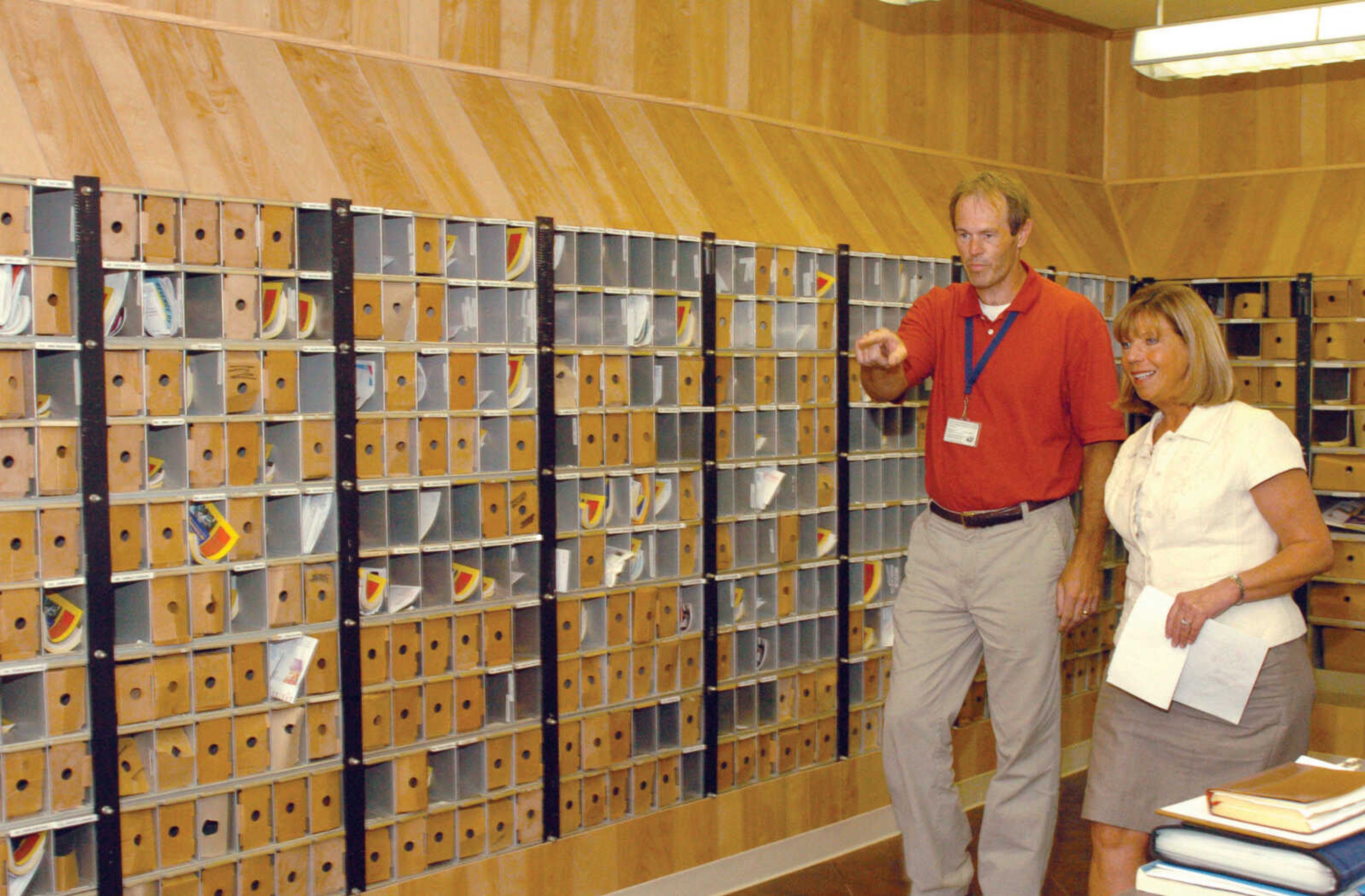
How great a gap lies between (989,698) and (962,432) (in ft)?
2.20

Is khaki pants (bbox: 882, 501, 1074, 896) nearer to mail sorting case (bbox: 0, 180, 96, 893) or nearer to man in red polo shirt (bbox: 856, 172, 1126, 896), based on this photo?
man in red polo shirt (bbox: 856, 172, 1126, 896)

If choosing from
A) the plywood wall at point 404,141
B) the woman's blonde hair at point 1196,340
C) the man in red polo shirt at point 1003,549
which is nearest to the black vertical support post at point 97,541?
the plywood wall at point 404,141

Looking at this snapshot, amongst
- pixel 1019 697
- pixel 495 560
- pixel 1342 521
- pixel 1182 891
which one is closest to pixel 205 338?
pixel 495 560

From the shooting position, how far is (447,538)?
344 centimetres

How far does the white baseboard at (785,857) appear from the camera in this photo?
399 cm

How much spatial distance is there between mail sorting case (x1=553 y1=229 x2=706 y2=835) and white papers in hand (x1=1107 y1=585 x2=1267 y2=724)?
5.07 feet

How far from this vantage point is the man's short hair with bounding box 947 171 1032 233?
10.8 feet

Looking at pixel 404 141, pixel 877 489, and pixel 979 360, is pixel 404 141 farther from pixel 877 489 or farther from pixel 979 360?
pixel 877 489

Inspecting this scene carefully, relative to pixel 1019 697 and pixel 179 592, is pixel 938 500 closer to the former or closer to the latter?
pixel 1019 697

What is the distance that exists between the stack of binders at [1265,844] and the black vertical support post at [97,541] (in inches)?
84.9

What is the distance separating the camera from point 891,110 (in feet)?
16.8

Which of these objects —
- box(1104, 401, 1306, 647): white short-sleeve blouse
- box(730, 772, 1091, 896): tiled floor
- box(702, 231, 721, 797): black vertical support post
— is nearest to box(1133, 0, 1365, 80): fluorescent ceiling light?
box(702, 231, 721, 797): black vertical support post

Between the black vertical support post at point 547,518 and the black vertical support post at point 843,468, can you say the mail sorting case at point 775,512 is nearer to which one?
the black vertical support post at point 843,468

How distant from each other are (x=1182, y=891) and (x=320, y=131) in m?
2.64
